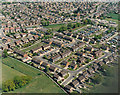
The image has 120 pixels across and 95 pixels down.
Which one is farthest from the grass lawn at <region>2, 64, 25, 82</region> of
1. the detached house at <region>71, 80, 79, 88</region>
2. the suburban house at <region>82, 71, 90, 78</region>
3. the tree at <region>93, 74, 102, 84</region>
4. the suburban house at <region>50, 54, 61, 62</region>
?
the tree at <region>93, 74, 102, 84</region>

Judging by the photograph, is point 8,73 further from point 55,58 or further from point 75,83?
point 75,83

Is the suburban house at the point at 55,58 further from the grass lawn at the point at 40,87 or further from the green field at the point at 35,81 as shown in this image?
the grass lawn at the point at 40,87

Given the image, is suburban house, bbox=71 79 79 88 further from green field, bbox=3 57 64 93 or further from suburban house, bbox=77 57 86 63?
suburban house, bbox=77 57 86 63

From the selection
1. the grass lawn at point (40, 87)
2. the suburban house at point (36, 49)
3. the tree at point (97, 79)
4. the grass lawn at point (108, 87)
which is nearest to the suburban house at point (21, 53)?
the suburban house at point (36, 49)

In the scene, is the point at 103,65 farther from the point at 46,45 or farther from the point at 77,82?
the point at 46,45

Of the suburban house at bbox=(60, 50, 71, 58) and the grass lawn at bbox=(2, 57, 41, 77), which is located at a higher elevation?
the suburban house at bbox=(60, 50, 71, 58)

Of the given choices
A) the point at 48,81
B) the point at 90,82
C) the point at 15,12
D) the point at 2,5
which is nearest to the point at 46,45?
the point at 48,81
